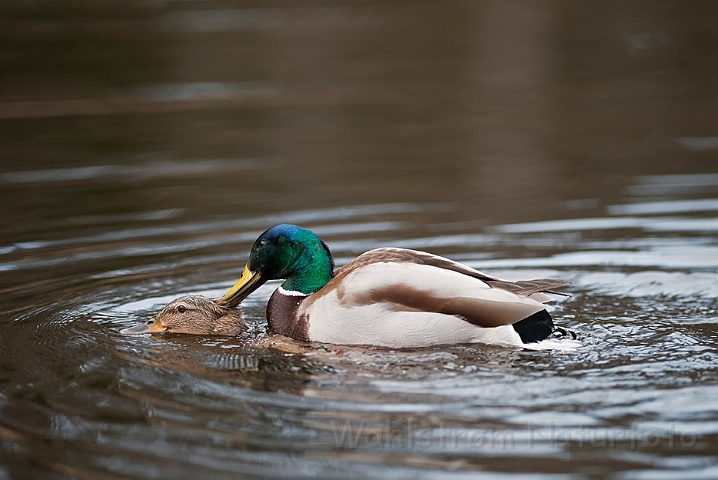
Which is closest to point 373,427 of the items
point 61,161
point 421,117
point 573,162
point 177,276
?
point 177,276

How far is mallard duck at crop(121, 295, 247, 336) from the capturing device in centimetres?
672

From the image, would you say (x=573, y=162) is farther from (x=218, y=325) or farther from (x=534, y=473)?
(x=534, y=473)

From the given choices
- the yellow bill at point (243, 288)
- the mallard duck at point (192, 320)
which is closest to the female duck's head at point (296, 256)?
the yellow bill at point (243, 288)

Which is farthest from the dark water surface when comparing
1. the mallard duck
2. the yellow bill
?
the yellow bill

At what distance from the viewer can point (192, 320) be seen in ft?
22.1

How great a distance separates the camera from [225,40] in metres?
20.3

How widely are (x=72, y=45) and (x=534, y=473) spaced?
16987mm

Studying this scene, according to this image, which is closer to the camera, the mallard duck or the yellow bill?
the mallard duck

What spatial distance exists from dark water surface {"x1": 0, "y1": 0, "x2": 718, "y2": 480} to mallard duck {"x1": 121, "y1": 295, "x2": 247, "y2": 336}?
109 millimetres

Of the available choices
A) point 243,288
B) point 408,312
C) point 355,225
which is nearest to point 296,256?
point 243,288

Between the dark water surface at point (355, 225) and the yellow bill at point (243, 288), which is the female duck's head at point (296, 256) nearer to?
the yellow bill at point (243, 288)

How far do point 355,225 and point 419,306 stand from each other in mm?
3253

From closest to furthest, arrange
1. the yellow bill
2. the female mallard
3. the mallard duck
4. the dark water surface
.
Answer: the dark water surface → the female mallard → the mallard duck → the yellow bill

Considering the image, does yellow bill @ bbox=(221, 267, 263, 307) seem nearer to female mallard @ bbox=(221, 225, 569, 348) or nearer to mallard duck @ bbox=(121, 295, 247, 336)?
mallard duck @ bbox=(121, 295, 247, 336)
